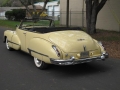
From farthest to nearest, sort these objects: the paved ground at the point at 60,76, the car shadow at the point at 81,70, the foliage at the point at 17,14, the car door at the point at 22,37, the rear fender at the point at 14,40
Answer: the foliage at the point at 17,14
the rear fender at the point at 14,40
the car door at the point at 22,37
the car shadow at the point at 81,70
the paved ground at the point at 60,76

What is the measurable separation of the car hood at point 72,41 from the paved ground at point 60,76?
701mm

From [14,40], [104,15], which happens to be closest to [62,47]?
[14,40]

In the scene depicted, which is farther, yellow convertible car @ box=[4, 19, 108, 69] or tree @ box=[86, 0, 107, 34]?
tree @ box=[86, 0, 107, 34]

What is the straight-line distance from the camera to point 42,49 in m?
5.73

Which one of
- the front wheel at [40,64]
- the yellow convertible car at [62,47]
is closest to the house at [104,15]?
the yellow convertible car at [62,47]

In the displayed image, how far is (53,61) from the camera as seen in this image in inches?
211

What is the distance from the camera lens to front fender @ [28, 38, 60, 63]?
549 centimetres

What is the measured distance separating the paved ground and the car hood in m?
0.70

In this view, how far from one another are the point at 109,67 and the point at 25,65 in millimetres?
2588

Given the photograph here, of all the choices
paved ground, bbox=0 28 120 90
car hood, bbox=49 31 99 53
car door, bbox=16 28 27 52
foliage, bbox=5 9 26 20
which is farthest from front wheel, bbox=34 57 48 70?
foliage, bbox=5 9 26 20

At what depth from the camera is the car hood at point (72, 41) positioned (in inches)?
219

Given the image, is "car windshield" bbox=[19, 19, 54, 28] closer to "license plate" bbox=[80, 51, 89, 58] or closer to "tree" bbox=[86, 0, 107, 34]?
"license plate" bbox=[80, 51, 89, 58]

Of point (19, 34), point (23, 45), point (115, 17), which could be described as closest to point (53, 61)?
point (23, 45)

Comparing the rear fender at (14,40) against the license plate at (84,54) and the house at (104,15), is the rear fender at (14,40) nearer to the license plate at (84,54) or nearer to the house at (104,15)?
the license plate at (84,54)
